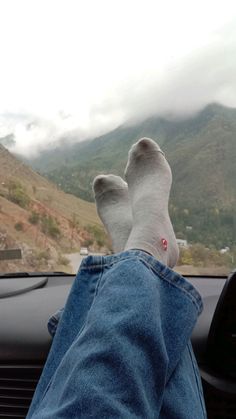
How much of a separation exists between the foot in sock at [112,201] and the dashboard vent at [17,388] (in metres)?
0.47

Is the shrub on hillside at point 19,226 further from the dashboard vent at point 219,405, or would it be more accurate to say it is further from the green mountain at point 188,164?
the dashboard vent at point 219,405

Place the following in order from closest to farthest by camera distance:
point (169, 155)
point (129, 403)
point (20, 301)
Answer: point (129, 403) → point (20, 301) → point (169, 155)

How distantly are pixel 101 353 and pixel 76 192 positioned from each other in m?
1.05

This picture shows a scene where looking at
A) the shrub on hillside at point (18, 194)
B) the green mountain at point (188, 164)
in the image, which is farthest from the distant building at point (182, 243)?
the shrub on hillside at point (18, 194)

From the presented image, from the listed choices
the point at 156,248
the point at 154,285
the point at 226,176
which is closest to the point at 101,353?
the point at 154,285

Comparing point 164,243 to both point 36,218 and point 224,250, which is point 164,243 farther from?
point 36,218

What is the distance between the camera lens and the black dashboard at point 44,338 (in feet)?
3.90

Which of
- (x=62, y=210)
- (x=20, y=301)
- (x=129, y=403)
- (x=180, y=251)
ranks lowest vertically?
(x=129, y=403)

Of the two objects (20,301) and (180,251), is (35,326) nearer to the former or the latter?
(20,301)

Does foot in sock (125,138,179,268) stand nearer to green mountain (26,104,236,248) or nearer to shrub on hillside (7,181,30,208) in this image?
green mountain (26,104,236,248)

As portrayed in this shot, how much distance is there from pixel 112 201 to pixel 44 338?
0.57 metres

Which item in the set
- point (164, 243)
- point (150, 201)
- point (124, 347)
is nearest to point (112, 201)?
point (150, 201)

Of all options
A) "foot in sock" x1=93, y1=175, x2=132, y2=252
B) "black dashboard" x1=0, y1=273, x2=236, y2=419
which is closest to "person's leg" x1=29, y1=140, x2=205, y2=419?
"black dashboard" x1=0, y1=273, x2=236, y2=419

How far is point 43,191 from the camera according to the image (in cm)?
186
